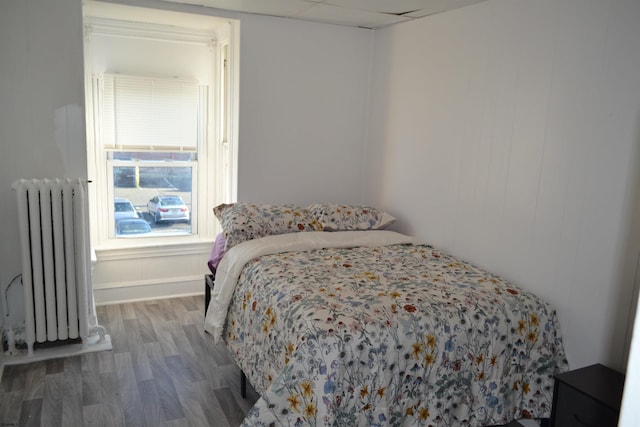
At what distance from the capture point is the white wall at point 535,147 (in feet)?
7.38

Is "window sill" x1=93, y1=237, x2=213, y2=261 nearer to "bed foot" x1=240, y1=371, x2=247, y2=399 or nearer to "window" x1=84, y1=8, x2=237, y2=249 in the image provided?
"window" x1=84, y1=8, x2=237, y2=249

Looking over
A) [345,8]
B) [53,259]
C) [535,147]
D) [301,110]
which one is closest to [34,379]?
[53,259]

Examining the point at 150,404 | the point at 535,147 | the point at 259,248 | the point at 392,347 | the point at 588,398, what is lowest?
the point at 150,404

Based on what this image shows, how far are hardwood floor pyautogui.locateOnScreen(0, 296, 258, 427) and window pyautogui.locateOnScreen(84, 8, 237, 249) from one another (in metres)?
1.01

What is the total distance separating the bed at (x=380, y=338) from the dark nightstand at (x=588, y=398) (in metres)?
0.29

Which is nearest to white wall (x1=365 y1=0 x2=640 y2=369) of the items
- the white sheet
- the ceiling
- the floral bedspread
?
the ceiling

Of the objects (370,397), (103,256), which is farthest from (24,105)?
(370,397)

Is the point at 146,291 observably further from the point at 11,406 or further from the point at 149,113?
the point at 11,406

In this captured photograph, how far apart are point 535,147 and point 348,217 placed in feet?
4.66

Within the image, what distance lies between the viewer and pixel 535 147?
Answer: 8.75 feet

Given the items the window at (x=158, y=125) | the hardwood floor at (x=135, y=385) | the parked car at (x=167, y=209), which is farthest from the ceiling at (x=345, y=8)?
the hardwood floor at (x=135, y=385)

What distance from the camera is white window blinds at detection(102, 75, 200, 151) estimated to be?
3.94m

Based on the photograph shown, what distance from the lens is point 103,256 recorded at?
397 cm

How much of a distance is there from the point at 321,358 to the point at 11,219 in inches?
90.4
